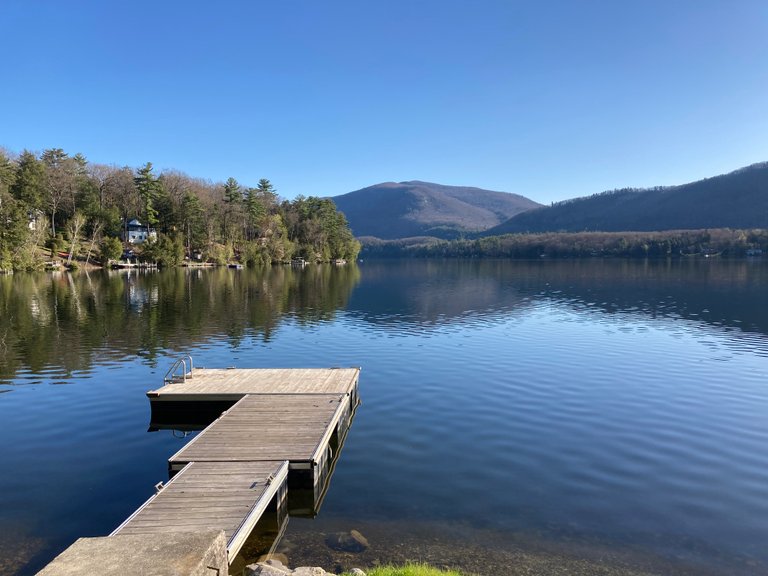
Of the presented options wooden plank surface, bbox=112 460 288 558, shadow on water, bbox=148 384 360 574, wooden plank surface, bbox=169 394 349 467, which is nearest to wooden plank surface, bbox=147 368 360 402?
shadow on water, bbox=148 384 360 574

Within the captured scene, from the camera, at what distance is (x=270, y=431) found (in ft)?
52.0

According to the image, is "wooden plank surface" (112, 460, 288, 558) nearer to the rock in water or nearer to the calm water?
the calm water

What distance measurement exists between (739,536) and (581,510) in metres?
3.33

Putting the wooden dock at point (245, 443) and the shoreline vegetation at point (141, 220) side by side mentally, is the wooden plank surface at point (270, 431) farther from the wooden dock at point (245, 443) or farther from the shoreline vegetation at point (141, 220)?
the shoreline vegetation at point (141, 220)

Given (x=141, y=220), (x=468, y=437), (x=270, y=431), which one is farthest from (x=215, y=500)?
(x=141, y=220)

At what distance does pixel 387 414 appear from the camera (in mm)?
20266

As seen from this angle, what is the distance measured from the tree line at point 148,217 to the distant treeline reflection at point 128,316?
3323 centimetres

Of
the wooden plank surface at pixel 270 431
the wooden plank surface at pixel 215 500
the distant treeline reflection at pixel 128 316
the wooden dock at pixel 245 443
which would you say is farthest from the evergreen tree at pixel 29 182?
the wooden plank surface at pixel 215 500

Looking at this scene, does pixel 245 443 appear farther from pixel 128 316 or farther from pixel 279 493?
pixel 128 316

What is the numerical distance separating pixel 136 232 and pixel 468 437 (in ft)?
464

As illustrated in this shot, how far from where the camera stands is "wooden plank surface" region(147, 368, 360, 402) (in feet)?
65.9

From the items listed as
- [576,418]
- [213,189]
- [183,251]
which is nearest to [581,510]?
[576,418]

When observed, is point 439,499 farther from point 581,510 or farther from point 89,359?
point 89,359

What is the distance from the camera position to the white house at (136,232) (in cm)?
13625
